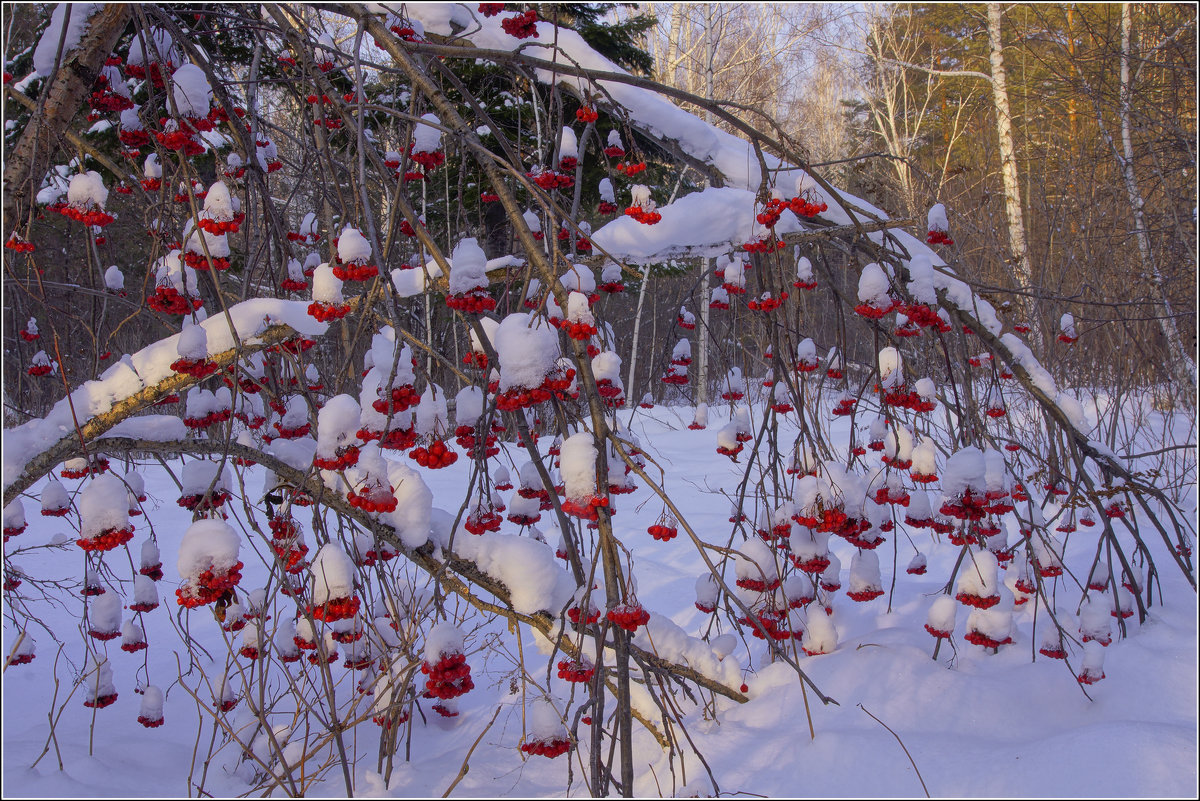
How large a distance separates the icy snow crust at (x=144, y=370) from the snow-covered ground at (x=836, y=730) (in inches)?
35.6

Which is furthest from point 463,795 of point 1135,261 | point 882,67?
point 882,67

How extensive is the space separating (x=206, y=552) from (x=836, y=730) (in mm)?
1919

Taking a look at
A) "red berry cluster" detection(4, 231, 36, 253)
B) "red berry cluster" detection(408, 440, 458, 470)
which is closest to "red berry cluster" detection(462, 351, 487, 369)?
"red berry cluster" detection(408, 440, 458, 470)

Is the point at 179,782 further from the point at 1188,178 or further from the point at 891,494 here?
the point at 1188,178

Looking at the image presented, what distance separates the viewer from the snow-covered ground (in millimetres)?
1979

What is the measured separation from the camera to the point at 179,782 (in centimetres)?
254

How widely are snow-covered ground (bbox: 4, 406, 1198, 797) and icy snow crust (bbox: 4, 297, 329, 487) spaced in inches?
35.6

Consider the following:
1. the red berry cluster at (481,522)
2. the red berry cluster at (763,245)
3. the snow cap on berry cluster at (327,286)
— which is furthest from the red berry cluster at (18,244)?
the red berry cluster at (763,245)

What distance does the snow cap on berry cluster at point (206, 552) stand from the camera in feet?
4.55

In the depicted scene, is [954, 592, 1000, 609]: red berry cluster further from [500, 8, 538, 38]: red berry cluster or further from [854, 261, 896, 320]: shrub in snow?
[500, 8, 538, 38]: red berry cluster

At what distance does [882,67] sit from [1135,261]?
20.6 ft

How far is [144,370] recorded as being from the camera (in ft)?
6.25

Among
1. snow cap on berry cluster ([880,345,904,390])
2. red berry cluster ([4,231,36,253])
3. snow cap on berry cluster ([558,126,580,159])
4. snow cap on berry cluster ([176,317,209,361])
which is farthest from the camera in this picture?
snow cap on berry cluster ([558,126,580,159])

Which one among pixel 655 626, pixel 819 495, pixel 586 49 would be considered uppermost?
pixel 586 49
